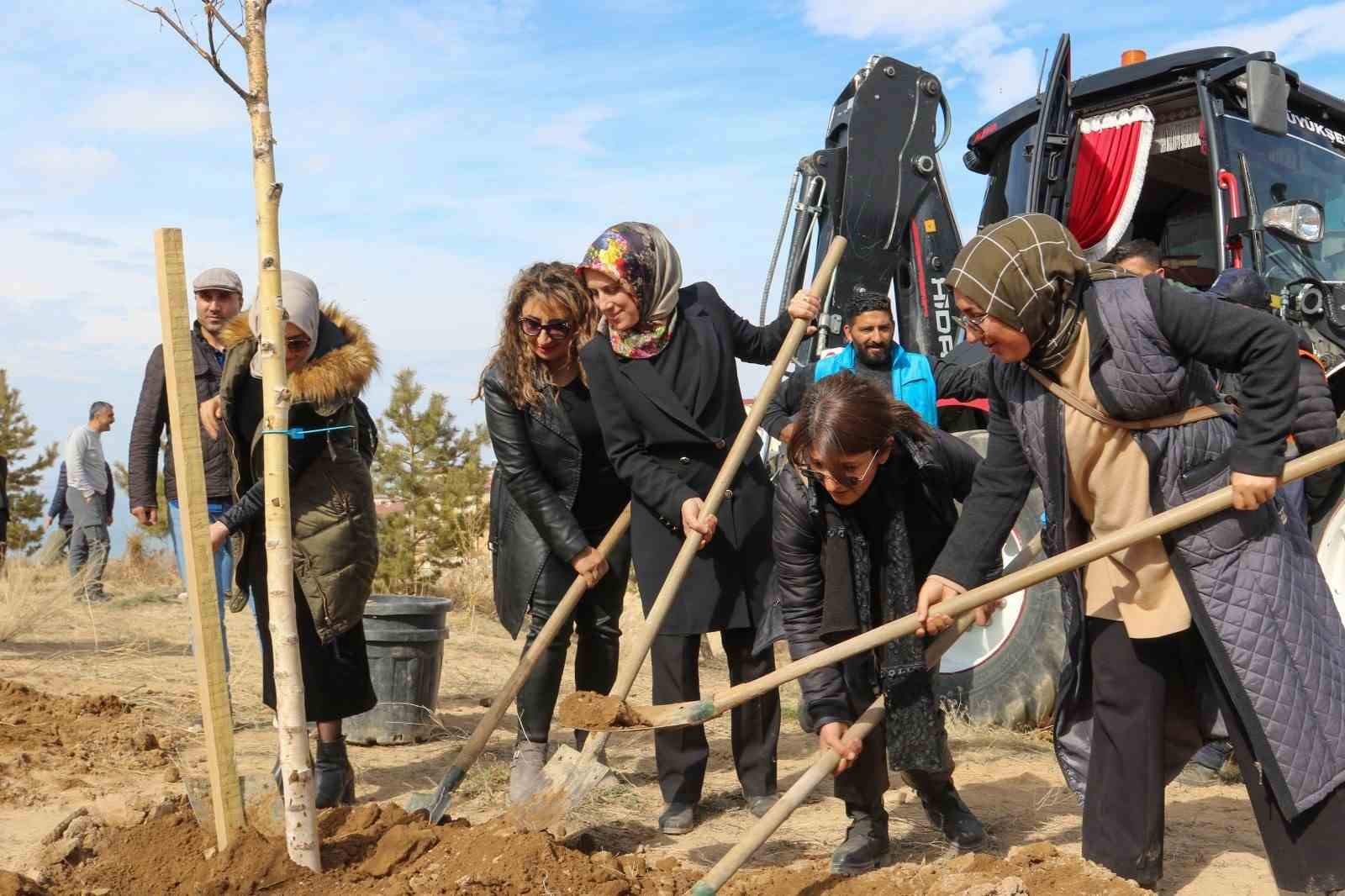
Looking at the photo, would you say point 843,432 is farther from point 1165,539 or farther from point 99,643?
point 99,643

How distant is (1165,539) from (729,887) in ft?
4.68

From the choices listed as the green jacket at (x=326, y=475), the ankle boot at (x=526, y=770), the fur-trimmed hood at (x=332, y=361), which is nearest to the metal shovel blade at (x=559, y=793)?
the ankle boot at (x=526, y=770)

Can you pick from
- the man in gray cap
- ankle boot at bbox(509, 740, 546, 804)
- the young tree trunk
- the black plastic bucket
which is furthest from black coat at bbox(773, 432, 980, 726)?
the man in gray cap

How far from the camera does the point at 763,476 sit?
4.44 m

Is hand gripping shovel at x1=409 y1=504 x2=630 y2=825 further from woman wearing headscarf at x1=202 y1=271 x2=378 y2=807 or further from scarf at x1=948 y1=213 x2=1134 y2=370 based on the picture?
scarf at x1=948 y1=213 x2=1134 y2=370

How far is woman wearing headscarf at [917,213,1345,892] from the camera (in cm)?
285

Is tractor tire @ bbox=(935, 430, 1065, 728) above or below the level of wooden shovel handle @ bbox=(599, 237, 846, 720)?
below

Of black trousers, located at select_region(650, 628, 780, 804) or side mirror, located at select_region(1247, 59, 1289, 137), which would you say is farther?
side mirror, located at select_region(1247, 59, 1289, 137)

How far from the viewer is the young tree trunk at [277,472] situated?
301cm

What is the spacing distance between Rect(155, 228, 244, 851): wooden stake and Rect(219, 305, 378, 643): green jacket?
2.80 feet

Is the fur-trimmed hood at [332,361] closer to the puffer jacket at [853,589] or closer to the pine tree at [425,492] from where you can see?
the puffer jacket at [853,589]

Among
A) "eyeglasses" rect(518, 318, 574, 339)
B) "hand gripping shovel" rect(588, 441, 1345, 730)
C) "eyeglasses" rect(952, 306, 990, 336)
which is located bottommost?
"hand gripping shovel" rect(588, 441, 1345, 730)

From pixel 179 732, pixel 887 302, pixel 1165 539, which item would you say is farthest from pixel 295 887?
pixel 887 302

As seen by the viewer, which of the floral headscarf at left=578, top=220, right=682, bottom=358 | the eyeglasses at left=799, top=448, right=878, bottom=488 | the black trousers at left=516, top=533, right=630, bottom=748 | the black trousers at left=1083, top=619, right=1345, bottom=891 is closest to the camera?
the black trousers at left=1083, top=619, right=1345, bottom=891
